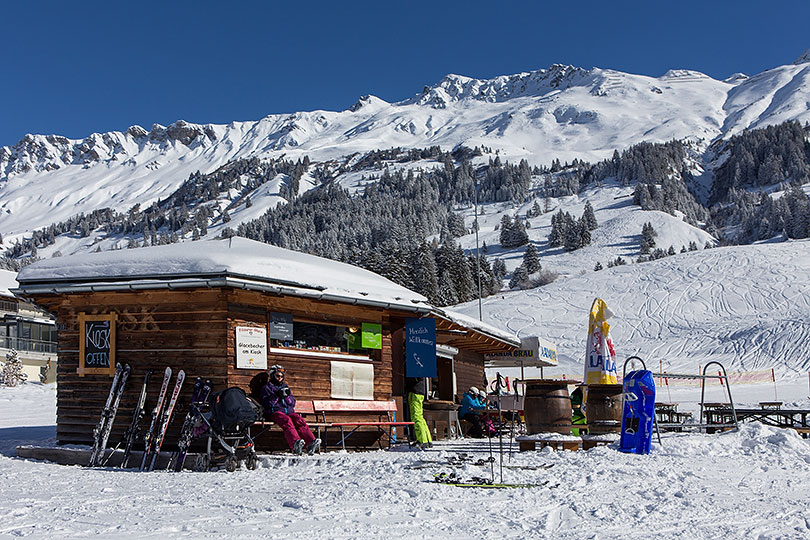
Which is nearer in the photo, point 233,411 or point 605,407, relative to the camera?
point 233,411

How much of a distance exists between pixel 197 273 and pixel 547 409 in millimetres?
5460

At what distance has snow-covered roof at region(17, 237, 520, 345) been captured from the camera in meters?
10.4

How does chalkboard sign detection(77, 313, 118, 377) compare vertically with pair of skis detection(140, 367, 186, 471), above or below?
above

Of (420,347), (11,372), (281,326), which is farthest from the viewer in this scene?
(11,372)

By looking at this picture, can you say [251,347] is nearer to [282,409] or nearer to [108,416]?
[282,409]

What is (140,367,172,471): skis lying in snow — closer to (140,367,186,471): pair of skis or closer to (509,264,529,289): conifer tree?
(140,367,186,471): pair of skis

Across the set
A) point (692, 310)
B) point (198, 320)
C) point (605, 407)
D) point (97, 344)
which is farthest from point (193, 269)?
point (692, 310)

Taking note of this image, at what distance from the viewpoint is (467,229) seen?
127562 mm

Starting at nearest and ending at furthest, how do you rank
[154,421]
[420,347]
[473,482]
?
[473,482]
[154,421]
[420,347]

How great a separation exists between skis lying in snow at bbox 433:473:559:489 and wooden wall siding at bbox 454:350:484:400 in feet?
36.3

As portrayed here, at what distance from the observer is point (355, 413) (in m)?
12.2

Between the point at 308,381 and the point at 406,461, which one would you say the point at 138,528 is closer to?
the point at 406,461

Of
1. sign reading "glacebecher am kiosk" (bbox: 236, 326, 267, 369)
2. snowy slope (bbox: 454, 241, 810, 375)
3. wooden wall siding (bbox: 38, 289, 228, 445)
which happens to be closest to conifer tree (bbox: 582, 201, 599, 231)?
snowy slope (bbox: 454, 241, 810, 375)

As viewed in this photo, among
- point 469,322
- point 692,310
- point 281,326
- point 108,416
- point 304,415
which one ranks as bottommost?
point 304,415
